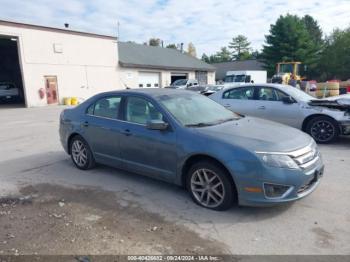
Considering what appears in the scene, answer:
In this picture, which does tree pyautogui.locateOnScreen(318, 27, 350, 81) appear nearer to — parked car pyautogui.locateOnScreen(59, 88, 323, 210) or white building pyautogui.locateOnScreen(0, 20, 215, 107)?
white building pyautogui.locateOnScreen(0, 20, 215, 107)

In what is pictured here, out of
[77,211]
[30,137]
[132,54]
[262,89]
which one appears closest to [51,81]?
[132,54]

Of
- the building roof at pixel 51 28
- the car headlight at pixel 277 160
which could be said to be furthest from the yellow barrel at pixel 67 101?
the car headlight at pixel 277 160

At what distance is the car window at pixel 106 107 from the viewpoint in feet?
16.9

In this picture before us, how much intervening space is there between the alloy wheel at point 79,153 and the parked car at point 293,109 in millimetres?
4685

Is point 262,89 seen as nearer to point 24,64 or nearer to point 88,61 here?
point 24,64

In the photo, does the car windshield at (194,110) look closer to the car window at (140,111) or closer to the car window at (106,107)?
the car window at (140,111)

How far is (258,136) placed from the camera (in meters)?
3.93

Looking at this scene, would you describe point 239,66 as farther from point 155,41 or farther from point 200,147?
point 200,147

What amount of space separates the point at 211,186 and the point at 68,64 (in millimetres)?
22273

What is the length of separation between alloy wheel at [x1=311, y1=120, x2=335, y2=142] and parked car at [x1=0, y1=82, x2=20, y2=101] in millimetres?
24949

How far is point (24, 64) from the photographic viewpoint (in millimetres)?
20797

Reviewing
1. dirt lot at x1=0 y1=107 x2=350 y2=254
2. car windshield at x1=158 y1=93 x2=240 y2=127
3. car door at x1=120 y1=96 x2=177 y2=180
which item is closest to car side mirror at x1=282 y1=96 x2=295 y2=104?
dirt lot at x1=0 y1=107 x2=350 y2=254

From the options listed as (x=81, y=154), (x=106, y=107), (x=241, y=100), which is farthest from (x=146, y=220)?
(x=241, y=100)

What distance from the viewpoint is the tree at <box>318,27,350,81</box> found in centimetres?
4896
